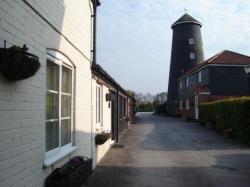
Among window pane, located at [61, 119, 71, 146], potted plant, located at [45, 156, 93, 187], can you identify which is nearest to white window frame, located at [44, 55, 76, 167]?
window pane, located at [61, 119, 71, 146]

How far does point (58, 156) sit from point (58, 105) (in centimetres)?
92

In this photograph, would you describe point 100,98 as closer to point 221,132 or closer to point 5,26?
point 5,26

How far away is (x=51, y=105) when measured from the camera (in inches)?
280

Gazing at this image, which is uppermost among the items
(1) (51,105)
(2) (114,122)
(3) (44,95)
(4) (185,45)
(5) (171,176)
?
(4) (185,45)

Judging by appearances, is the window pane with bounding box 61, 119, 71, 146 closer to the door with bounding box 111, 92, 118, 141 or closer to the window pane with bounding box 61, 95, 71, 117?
the window pane with bounding box 61, 95, 71, 117

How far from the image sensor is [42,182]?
6.17 meters

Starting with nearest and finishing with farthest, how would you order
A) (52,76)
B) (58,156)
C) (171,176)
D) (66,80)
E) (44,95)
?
(44,95)
(58,156)
(52,76)
(66,80)
(171,176)

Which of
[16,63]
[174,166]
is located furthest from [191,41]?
[16,63]

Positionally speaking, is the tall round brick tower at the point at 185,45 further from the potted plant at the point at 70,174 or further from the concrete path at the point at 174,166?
the potted plant at the point at 70,174

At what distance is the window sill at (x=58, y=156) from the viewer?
6.31 meters

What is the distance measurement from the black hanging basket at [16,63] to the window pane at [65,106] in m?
3.38

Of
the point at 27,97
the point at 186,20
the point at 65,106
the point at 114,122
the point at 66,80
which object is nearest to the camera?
the point at 27,97

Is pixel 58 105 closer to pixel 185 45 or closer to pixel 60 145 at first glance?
pixel 60 145

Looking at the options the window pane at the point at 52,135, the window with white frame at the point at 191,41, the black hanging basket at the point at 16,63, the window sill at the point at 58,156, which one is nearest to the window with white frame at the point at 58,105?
the window pane at the point at 52,135
